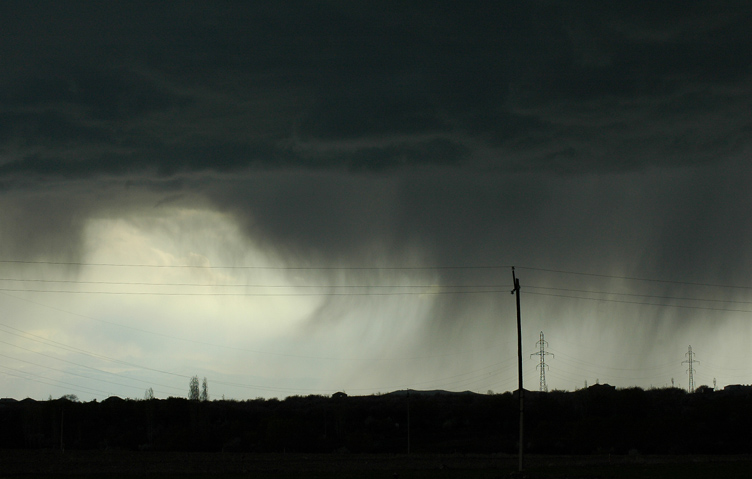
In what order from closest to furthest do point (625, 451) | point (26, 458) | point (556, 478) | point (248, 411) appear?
point (556, 478)
point (26, 458)
point (625, 451)
point (248, 411)

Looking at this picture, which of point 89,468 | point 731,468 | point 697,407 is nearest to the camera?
point 731,468

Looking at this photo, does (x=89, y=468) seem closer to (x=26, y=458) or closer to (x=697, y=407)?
(x=26, y=458)

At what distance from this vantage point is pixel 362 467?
8038cm

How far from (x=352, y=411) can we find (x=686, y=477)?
90553 mm

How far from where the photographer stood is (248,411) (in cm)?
15675

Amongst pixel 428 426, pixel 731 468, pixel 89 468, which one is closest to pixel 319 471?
pixel 89 468

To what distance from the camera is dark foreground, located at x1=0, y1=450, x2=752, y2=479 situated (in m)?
67.2

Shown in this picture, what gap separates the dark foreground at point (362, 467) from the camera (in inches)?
2648

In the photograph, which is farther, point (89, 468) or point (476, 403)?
point (476, 403)

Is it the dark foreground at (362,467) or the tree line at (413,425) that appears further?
the tree line at (413,425)

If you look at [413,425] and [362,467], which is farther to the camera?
[413,425]

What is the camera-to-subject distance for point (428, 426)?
136500 mm

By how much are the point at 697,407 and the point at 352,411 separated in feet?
197

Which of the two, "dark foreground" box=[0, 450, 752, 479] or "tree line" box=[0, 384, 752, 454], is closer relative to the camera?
"dark foreground" box=[0, 450, 752, 479]
